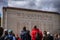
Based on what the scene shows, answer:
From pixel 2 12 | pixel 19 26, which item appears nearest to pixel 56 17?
pixel 19 26

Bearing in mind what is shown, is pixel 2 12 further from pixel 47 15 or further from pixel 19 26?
pixel 47 15

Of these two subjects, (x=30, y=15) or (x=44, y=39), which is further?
(x=30, y=15)

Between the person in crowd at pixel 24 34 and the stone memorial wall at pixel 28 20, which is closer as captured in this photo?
the person in crowd at pixel 24 34

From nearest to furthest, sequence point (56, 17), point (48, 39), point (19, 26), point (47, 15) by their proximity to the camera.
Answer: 1. point (48, 39)
2. point (19, 26)
3. point (47, 15)
4. point (56, 17)

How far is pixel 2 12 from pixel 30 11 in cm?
308

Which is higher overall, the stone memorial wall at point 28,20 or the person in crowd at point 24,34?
the person in crowd at point 24,34

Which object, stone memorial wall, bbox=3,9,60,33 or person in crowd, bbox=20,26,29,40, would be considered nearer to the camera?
person in crowd, bbox=20,26,29,40

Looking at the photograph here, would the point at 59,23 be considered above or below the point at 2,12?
below

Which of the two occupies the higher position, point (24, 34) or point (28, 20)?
point (24, 34)

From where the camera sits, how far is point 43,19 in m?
20.8

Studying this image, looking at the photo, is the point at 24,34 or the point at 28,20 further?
the point at 28,20

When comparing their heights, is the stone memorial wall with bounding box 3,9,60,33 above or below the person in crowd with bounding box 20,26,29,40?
below

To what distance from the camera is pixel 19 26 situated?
61.0 feet

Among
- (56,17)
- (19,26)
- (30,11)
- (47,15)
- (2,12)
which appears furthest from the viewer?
(56,17)
